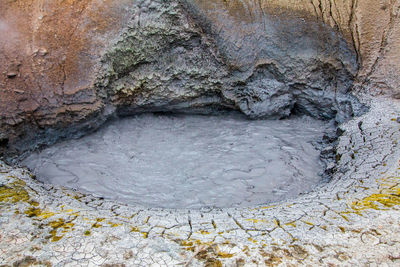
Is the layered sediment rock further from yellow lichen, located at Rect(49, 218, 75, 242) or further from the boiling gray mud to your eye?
yellow lichen, located at Rect(49, 218, 75, 242)

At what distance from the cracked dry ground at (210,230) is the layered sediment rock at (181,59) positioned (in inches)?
35.6

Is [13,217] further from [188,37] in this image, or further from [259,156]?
[188,37]

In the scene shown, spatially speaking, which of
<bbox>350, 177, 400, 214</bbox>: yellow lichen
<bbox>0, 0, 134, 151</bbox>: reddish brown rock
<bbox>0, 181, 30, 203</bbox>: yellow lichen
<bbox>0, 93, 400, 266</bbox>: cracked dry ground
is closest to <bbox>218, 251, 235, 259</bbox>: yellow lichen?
<bbox>0, 93, 400, 266</bbox>: cracked dry ground

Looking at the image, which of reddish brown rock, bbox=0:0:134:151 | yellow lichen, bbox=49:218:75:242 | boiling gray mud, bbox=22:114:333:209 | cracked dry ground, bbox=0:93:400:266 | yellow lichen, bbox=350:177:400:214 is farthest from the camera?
reddish brown rock, bbox=0:0:134:151

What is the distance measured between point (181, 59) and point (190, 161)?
91 cm

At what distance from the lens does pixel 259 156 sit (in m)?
2.81

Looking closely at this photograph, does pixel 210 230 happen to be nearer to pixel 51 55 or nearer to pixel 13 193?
pixel 13 193

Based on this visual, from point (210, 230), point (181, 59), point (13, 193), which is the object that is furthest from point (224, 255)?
point (181, 59)

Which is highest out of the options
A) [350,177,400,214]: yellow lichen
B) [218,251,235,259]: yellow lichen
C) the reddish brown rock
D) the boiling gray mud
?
the reddish brown rock

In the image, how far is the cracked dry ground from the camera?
143 cm

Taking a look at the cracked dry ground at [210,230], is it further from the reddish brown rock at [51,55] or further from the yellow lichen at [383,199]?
the reddish brown rock at [51,55]

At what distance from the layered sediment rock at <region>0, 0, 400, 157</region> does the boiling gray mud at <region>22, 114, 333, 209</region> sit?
0.15 metres

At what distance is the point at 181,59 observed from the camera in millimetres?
3152

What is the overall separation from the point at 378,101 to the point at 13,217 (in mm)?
2668
